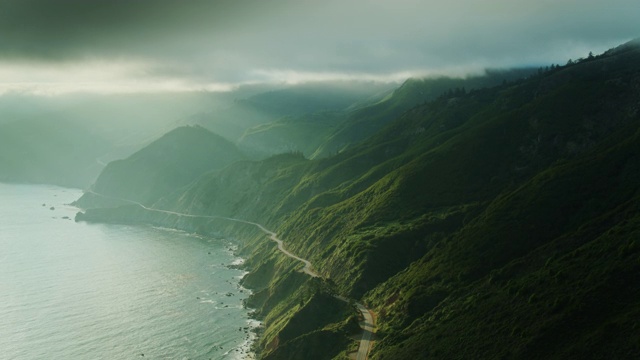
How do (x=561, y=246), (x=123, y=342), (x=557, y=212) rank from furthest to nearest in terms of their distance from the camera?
(x=123, y=342)
(x=557, y=212)
(x=561, y=246)

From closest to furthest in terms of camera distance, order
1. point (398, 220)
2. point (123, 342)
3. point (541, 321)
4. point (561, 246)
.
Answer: point (541, 321) → point (561, 246) → point (123, 342) → point (398, 220)

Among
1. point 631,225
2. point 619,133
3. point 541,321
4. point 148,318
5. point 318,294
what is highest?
point 619,133

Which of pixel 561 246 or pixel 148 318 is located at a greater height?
pixel 561 246

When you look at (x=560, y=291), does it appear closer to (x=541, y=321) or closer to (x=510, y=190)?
(x=541, y=321)

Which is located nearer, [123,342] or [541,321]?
[541,321]

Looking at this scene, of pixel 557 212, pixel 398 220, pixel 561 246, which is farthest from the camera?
pixel 398 220

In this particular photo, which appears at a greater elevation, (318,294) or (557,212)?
(557,212)

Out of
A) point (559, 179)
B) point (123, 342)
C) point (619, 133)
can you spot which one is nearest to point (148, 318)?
point (123, 342)

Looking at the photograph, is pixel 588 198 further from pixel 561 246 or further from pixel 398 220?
pixel 398 220

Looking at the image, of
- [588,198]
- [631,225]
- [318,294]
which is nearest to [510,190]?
[588,198]
